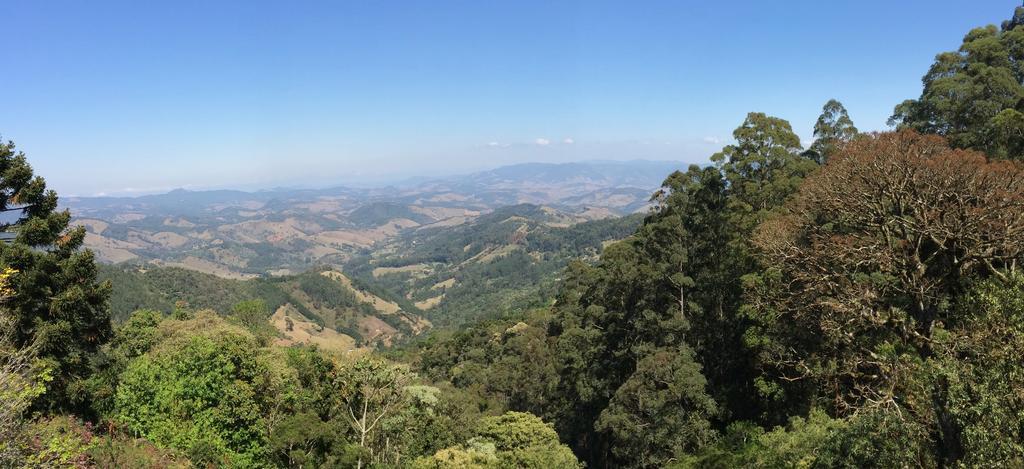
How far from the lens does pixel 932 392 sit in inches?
348

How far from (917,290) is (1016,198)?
13.7 ft

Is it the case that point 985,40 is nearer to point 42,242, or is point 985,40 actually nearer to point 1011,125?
point 1011,125

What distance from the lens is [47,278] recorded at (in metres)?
17.8

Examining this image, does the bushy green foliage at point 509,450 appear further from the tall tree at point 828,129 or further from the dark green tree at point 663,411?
the tall tree at point 828,129

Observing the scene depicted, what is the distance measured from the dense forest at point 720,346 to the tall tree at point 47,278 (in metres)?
0.08

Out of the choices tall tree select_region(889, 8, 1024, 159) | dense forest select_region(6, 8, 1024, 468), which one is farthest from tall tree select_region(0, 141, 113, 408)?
tall tree select_region(889, 8, 1024, 159)

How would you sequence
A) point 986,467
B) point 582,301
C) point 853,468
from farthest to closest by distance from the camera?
point 582,301 < point 853,468 < point 986,467

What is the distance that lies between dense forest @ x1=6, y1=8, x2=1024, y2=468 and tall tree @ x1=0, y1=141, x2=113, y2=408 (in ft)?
0.25

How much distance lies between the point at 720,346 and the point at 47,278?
94.3 ft

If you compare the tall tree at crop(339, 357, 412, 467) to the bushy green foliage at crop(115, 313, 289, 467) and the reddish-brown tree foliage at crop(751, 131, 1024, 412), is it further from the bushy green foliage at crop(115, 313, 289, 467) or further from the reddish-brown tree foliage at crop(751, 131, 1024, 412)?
Result: the reddish-brown tree foliage at crop(751, 131, 1024, 412)

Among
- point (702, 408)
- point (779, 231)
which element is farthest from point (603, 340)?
point (779, 231)

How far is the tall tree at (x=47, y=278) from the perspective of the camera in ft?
56.5

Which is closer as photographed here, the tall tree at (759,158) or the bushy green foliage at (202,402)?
the bushy green foliage at (202,402)

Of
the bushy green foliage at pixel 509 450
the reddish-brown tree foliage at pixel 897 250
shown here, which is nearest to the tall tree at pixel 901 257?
the reddish-brown tree foliage at pixel 897 250
